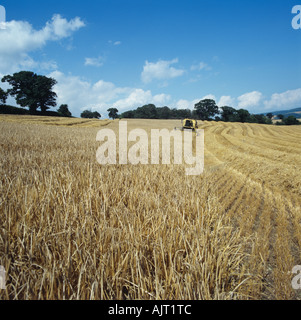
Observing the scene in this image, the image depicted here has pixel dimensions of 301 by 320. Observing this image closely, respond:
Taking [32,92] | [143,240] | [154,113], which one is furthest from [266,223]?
[154,113]

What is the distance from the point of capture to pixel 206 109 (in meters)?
89.6

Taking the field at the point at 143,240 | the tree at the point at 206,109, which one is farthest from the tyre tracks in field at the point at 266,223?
the tree at the point at 206,109

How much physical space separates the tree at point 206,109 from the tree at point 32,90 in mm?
62974

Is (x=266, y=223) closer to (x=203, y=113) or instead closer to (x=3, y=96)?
(x=3, y=96)

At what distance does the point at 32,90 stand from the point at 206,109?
72.7m

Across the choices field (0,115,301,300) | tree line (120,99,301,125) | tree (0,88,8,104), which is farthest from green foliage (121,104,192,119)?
field (0,115,301,300)

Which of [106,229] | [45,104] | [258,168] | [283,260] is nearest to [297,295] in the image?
[283,260]

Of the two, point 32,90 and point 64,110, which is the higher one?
point 32,90

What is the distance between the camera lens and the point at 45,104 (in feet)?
207
